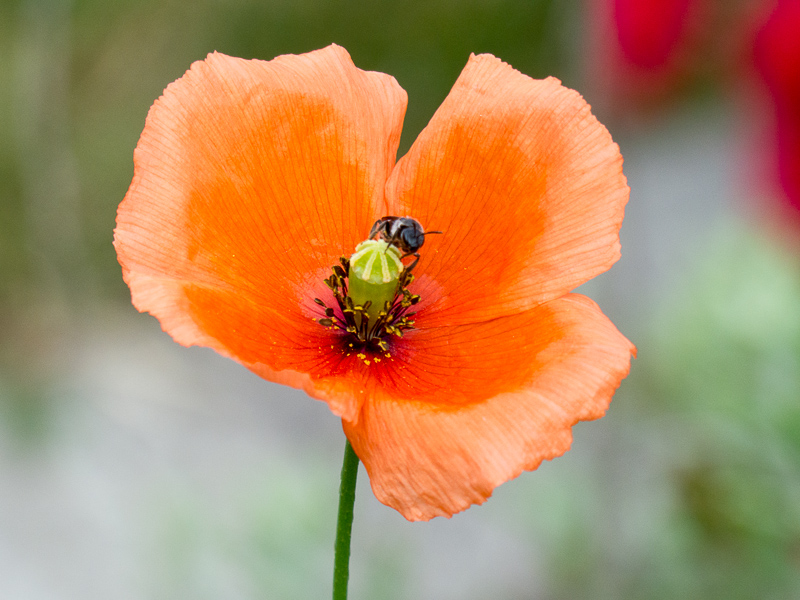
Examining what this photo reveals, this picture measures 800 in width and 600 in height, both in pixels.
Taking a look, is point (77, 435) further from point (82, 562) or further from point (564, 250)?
point (564, 250)

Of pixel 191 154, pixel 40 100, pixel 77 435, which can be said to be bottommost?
pixel 77 435

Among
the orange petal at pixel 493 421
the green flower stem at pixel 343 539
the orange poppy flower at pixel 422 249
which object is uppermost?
the orange poppy flower at pixel 422 249

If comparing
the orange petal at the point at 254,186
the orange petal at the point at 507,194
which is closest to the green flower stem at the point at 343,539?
the orange petal at the point at 254,186

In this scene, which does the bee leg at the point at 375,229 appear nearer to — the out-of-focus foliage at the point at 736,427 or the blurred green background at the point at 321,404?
the blurred green background at the point at 321,404

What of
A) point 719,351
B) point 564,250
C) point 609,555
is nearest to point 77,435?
point 609,555

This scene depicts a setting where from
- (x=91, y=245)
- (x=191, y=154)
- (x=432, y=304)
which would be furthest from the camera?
(x=91, y=245)

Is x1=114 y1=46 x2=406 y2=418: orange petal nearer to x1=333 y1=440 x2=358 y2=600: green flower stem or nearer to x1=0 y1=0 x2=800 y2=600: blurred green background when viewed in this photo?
x1=333 y1=440 x2=358 y2=600: green flower stem
